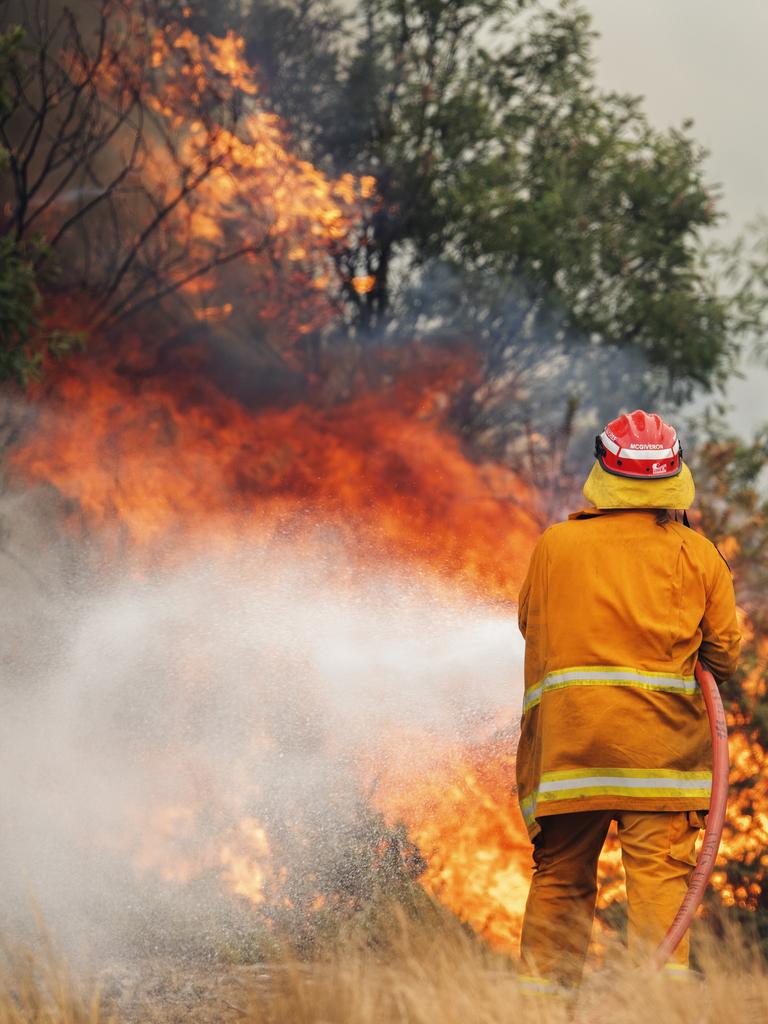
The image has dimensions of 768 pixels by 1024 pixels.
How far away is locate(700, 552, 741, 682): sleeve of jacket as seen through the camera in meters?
3.58

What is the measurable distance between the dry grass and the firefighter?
26 centimetres

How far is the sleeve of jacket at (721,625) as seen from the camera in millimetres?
3584

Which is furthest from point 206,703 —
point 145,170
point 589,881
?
point 145,170

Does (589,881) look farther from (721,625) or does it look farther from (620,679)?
(721,625)

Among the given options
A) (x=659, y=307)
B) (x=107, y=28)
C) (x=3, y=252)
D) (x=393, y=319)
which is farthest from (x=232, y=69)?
(x=659, y=307)

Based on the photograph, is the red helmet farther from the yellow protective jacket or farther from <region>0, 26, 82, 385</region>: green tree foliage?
<region>0, 26, 82, 385</region>: green tree foliage

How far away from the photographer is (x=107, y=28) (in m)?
8.80

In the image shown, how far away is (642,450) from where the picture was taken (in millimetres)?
3623

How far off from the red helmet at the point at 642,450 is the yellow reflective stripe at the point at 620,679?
1.99ft

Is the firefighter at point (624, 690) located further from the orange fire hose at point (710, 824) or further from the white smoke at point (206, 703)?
the white smoke at point (206, 703)

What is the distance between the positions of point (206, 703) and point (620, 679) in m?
3.09

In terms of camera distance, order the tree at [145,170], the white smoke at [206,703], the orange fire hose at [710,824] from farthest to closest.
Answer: the tree at [145,170]
the white smoke at [206,703]
the orange fire hose at [710,824]

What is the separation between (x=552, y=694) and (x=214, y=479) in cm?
475

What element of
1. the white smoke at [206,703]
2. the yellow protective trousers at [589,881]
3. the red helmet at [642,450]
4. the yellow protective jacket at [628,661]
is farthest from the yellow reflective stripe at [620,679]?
the white smoke at [206,703]
